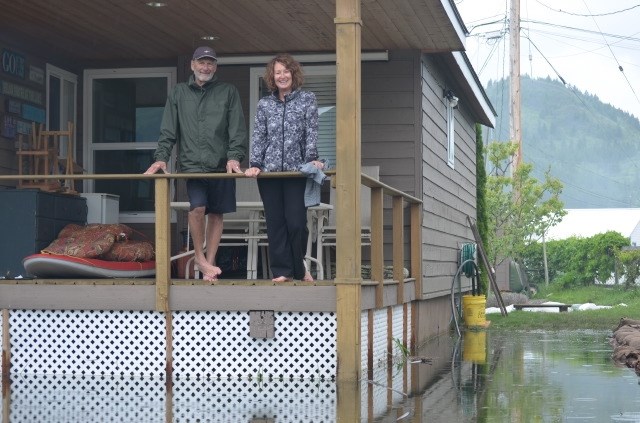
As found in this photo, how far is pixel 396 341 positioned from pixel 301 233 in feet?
7.75

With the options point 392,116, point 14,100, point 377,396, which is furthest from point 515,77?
point 377,396

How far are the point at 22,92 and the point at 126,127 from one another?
4.75 feet

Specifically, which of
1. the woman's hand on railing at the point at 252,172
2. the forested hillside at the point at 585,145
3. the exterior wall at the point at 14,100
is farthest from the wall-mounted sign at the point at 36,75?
the forested hillside at the point at 585,145

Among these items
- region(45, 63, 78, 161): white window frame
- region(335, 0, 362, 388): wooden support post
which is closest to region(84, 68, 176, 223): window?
region(45, 63, 78, 161): white window frame

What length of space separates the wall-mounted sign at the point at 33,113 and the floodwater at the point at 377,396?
343cm

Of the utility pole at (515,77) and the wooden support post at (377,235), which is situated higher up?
the utility pole at (515,77)

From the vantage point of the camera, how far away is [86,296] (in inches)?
372

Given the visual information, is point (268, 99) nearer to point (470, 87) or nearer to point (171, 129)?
point (171, 129)

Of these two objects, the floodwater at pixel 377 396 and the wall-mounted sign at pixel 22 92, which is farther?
the wall-mounted sign at pixel 22 92

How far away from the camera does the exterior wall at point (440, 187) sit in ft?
42.7

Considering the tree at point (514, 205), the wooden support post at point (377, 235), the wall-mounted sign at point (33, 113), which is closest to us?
the wooden support post at point (377, 235)

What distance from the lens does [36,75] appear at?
12336 mm

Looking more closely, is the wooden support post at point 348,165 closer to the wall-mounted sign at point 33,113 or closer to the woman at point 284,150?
the woman at point 284,150

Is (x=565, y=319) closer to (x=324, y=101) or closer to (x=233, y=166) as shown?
(x=324, y=101)
